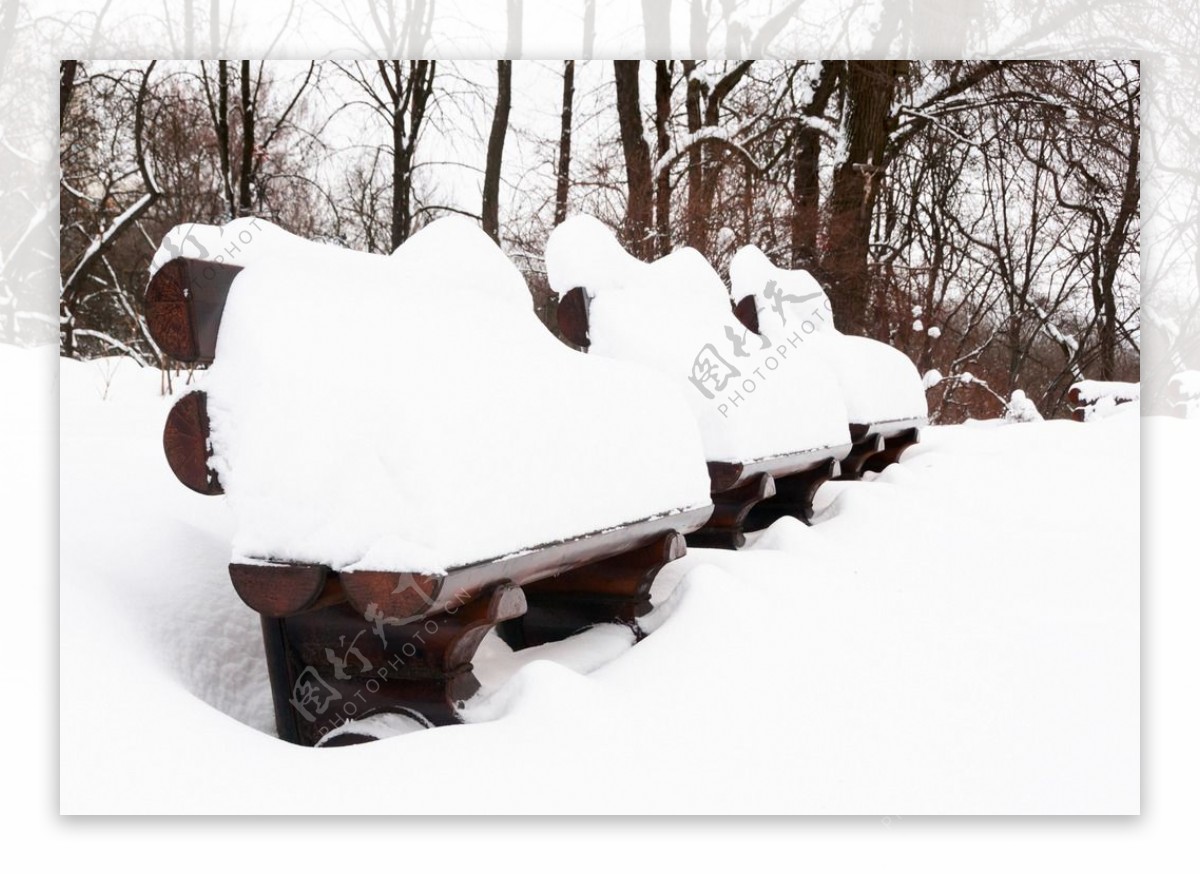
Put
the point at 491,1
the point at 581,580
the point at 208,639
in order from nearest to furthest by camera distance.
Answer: the point at 208,639, the point at 581,580, the point at 491,1

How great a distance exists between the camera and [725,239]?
5.13 m

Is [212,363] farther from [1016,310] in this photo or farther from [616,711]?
[1016,310]

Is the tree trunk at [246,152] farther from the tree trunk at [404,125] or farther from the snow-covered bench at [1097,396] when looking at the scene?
the snow-covered bench at [1097,396]

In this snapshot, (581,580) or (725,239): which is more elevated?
(725,239)

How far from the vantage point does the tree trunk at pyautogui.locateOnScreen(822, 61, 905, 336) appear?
3.83 meters

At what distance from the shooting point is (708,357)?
10.8 ft

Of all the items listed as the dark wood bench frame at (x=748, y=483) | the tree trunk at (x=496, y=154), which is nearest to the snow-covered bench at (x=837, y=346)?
the dark wood bench frame at (x=748, y=483)

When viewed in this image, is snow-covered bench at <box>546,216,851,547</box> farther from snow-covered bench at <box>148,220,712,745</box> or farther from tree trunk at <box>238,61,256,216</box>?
tree trunk at <box>238,61,256,216</box>

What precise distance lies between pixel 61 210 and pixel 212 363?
1.37 m

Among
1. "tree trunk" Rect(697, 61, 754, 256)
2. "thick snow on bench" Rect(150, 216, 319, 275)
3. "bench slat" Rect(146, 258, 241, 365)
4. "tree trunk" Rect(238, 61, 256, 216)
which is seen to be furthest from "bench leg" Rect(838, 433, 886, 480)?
"bench slat" Rect(146, 258, 241, 365)

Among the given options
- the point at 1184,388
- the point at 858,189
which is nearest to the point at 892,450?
the point at 858,189

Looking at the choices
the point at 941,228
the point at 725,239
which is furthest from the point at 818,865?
the point at 725,239

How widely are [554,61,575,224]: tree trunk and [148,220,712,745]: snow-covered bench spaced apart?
1778 mm

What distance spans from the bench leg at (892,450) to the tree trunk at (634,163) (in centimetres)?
166
